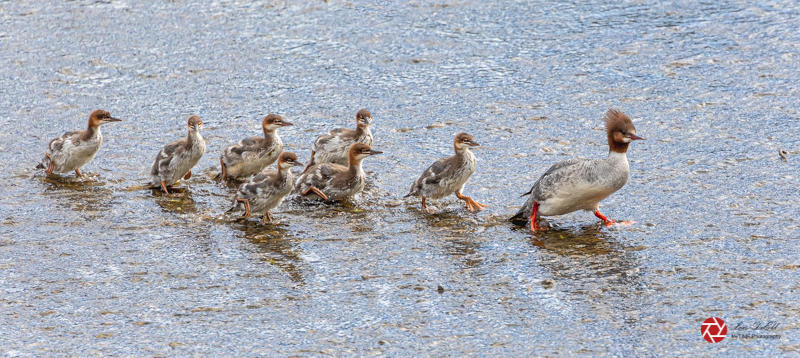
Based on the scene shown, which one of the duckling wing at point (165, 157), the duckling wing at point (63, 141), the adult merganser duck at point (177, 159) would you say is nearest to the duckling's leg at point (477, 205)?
the adult merganser duck at point (177, 159)

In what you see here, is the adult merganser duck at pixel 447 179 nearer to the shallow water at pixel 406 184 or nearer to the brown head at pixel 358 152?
the shallow water at pixel 406 184

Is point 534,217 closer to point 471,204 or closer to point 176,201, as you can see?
point 471,204

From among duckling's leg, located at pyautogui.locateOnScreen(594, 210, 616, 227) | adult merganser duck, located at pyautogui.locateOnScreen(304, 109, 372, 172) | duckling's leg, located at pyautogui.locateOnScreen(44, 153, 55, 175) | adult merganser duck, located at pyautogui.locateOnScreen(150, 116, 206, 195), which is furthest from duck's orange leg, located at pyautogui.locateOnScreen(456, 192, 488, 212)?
duckling's leg, located at pyautogui.locateOnScreen(44, 153, 55, 175)

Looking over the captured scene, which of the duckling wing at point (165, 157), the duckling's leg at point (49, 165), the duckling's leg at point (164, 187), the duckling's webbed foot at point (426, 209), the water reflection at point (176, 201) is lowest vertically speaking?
the duckling's webbed foot at point (426, 209)

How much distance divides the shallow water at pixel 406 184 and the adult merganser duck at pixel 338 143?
11.1 inches

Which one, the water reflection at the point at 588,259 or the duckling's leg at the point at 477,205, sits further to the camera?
the duckling's leg at the point at 477,205

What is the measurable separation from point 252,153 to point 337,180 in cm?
115

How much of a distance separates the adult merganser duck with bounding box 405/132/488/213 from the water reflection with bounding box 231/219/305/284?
50.4 inches

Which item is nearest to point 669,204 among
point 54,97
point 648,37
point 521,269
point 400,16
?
point 521,269

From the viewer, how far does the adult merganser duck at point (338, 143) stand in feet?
33.6

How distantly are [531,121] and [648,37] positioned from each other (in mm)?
2851

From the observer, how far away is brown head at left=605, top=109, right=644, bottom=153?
840cm

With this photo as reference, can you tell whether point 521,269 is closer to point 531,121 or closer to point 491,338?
point 491,338

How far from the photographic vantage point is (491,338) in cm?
634
